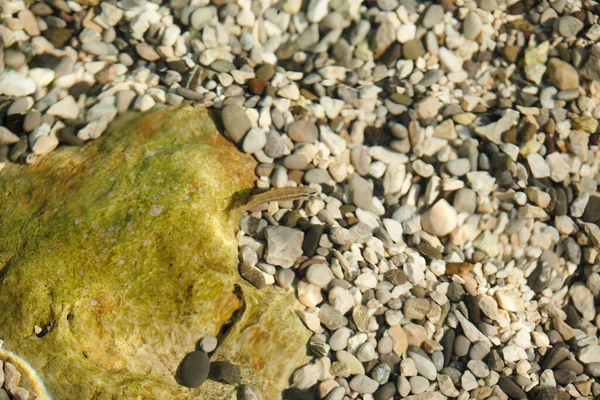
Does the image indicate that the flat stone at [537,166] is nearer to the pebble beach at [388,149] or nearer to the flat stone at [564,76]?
the pebble beach at [388,149]

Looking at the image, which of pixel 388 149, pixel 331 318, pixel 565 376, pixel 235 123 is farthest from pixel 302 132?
pixel 565 376

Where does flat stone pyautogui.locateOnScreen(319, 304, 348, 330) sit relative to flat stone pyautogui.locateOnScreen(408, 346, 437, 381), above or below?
above

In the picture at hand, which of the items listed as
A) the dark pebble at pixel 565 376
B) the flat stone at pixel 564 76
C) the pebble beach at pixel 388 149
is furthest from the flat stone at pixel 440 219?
the flat stone at pixel 564 76

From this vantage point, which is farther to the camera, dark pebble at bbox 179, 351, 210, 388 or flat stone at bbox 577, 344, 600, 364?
flat stone at bbox 577, 344, 600, 364

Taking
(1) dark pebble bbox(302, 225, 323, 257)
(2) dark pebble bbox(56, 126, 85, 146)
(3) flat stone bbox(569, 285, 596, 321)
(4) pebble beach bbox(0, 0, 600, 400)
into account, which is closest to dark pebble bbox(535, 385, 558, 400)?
(4) pebble beach bbox(0, 0, 600, 400)

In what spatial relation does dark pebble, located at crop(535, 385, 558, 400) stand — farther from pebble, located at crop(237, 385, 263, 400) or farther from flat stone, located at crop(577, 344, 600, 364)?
pebble, located at crop(237, 385, 263, 400)

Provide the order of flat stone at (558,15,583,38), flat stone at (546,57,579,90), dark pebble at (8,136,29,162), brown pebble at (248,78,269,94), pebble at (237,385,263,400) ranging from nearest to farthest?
pebble at (237,385,263,400), dark pebble at (8,136,29,162), brown pebble at (248,78,269,94), flat stone at (546,57,579,90), flat stone at (558,15,583,38)

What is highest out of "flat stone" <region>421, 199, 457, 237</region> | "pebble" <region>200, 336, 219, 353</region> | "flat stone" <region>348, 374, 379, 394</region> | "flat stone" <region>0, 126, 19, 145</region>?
"flat stone" <region>0, 126, 19, 145</region>

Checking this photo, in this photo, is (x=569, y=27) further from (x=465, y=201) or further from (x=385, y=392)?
(x=385, y=392)

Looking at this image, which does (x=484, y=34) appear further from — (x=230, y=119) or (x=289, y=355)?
(x=289, y=355)

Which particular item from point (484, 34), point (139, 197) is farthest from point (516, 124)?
point (139, 197)
